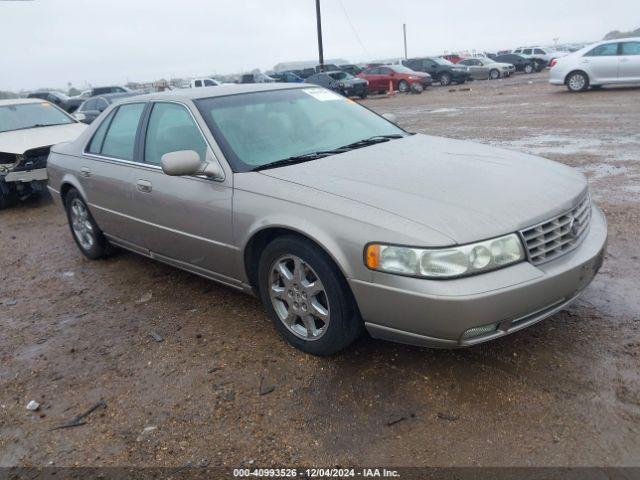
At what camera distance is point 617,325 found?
3.37 meters

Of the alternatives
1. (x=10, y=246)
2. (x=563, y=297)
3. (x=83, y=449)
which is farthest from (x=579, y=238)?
(x=10, y=246)

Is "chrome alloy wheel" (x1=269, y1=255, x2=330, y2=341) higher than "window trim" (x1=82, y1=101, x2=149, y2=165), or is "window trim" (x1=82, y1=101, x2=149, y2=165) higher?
"window trim" (x1=82, y1=101, x2=149, y2=165)

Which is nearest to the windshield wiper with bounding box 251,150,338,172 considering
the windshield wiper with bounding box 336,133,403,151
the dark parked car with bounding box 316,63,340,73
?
the windshield wiper with bounding box 336,133,403,151

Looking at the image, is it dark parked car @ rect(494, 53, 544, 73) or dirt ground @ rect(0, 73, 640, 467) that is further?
dark parked car @ rect(494, 53, 544, 73)

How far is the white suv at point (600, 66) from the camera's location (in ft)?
54.4

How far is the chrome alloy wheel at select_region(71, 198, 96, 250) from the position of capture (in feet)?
17.2

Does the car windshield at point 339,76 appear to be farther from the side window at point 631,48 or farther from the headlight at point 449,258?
the headlight at point 449,258

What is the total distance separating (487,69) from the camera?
32875 millimetres

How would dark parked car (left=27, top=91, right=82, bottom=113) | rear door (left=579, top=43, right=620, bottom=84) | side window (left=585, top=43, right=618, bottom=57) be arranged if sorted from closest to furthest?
1. side window (left=585, top=43, right=618, bottom=57)
2. rear door (left=579, top=43, right=620, bottom=84)
3. dark parked car (left=27, top=91, right=82, bottom=113)

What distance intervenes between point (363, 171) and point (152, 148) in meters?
1.76

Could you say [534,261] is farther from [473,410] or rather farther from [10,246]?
[10,246]

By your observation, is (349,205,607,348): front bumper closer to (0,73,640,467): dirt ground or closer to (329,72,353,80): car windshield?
(0,73,640,467): dirt ground

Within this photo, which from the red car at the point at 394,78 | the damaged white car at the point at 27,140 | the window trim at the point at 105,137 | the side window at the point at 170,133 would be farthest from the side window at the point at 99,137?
the red car at the point at 394,78

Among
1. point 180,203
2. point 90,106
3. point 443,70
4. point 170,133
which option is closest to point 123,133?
point 170,133
